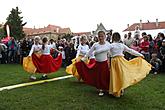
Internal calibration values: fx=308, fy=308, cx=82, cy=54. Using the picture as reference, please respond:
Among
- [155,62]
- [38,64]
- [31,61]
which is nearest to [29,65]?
[31,61]

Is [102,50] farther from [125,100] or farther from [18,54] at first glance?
[18,54]

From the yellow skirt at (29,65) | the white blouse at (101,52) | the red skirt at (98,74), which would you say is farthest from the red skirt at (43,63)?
the white blouse at (101,52)

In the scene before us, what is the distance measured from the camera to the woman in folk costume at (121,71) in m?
8.22

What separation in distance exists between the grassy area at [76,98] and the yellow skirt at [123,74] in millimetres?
345

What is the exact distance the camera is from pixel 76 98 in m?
8.30

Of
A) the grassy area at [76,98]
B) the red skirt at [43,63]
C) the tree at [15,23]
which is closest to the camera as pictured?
the grassy area at [76,98]

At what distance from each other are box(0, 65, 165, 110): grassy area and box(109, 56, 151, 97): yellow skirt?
0.34 metres

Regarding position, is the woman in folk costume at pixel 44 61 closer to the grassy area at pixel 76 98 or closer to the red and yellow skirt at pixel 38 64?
the red and yellow skirt at pixel 38 64

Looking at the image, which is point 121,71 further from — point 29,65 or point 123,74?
point 29,65

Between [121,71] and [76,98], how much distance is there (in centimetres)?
141

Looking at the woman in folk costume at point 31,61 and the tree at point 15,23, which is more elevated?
the tree at point 15,23

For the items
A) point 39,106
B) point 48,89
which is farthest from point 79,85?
point 39,106

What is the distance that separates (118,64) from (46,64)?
4.57 meters

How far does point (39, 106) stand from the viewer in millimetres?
7352
